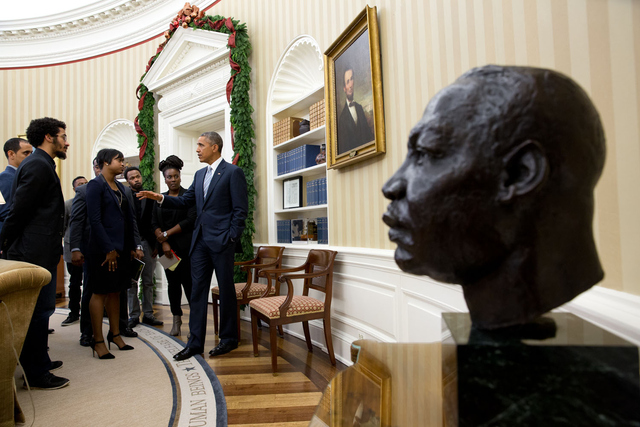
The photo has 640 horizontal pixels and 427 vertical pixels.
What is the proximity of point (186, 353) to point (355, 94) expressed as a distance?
2338 mm

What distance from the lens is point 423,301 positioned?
6.83 feet

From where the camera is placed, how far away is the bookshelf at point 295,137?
379 centimetres

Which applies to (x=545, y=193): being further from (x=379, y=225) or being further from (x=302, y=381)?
(x=302, y=381)

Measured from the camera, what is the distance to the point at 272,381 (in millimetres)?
2514

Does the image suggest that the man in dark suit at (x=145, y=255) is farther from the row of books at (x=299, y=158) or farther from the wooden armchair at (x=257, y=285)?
the row of books at (x=299, y=158)

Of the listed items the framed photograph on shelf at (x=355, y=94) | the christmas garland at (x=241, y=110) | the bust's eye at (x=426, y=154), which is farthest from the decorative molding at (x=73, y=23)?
the bust's eye at (x=426, y=154)

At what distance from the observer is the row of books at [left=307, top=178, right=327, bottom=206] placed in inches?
138

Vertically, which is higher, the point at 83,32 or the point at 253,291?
the point at 83,32

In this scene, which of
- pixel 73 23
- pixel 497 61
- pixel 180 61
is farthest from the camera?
pixel 73 23

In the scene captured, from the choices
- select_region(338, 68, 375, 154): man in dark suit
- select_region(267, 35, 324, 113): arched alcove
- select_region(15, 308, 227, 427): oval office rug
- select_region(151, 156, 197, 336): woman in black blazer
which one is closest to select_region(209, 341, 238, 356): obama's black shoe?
select_region(15, 308, 227, 427): oval office rug

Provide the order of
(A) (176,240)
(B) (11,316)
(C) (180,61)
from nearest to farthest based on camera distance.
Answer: (B) (11,316) → (A) (176,240) → (C) (180,61)

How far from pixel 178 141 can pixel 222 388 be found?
430cm

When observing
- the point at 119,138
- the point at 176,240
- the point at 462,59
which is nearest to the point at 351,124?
the point at 462,59

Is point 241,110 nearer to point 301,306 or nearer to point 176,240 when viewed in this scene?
point 176,240
